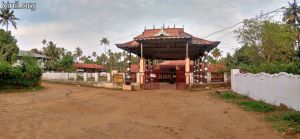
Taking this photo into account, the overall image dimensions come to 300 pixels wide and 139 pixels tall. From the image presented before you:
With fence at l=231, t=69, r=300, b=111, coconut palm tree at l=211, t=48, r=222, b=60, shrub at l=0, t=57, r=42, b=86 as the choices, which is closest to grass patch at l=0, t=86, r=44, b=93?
shrub at l=0, t=57, r=42, b=86

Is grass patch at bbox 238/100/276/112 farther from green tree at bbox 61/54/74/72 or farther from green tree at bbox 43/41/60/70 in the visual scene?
green tree at bbox 43/41/60/70

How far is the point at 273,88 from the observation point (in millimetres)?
12945

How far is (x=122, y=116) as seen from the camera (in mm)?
10797

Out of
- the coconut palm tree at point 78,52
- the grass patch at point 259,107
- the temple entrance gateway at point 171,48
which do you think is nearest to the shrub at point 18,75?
the temple entrance gateway at point 171,48

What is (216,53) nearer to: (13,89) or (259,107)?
(13,89)

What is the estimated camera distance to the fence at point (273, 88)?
1077cm

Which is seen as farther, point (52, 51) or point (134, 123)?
point (52, 51)

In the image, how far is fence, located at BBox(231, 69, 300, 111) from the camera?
10.8 metres

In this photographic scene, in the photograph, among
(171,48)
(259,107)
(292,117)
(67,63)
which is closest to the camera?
(292,117)

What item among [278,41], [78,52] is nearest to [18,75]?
[278,41]

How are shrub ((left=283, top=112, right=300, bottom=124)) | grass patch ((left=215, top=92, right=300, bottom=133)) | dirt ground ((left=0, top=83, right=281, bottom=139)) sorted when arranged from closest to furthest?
dirt ground ((left=0, top=83, right=281, bottom=139)) → grass patch ((left=215, top=92, right=300, bottom=133)) → shrub ((left=283, top=112, right=300, bottom=124))

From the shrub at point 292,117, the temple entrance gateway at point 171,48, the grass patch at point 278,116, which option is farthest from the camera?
the temple entrance gateway at point 171,48

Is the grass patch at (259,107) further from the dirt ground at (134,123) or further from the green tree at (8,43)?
the green tree at (8,43)

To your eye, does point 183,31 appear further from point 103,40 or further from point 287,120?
point 103,40
